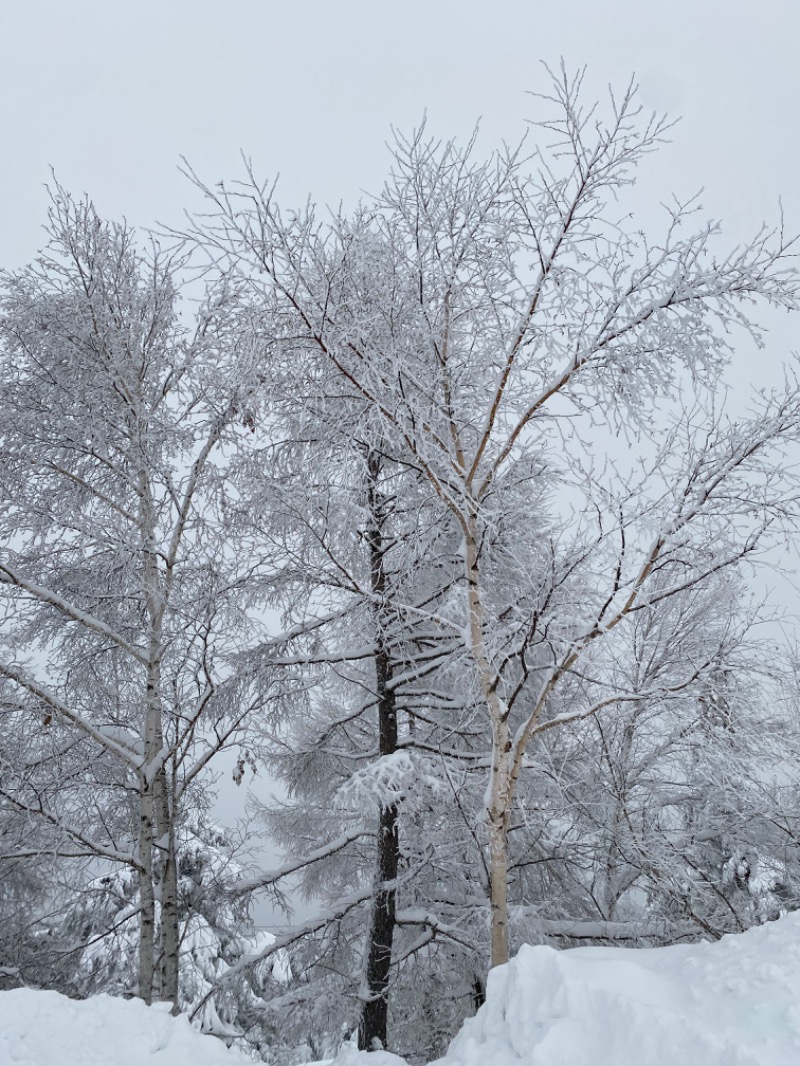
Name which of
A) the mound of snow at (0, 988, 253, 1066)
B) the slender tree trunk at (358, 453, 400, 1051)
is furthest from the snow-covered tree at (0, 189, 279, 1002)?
the mound of snow at (0, 988, 253, 1066)

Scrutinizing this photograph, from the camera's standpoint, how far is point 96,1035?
394 cm

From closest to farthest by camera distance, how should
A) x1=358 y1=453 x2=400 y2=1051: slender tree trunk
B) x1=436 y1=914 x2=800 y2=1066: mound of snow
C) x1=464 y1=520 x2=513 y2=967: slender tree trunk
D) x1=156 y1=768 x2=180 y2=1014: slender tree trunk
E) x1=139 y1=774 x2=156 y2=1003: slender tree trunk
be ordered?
x1=436 y1=914 x2=800 y2=1066: mound of snow, x1=464 y1=520 x2=513 y2=967: slender tree trunk, x1=139 y1=774 x2=156 y2=1003: slender tree trunk, x1=156 y1=768 x2=180 y2=1014: slender tree trunk, x1=358 y1=453 x2=400 y2=1051: slender tree trunk

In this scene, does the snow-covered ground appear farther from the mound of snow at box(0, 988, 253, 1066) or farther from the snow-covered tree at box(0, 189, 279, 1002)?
the snow-covered tree at box(0, 189, 279, 1002)

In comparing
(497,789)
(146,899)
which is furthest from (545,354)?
(146,899)

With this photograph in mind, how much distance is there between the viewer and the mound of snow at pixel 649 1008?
2846 millimetres

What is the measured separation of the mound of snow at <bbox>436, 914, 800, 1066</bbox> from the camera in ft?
9.34

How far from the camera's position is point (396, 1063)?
443cm

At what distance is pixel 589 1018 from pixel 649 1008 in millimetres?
263

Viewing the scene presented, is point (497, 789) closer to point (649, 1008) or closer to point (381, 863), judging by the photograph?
point (649, 1008)

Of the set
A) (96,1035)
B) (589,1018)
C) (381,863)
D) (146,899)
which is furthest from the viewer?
(381,863)

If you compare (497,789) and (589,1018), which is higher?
(497,789)

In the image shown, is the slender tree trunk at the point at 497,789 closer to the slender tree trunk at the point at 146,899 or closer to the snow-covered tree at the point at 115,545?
the snow-covered tree at the point at 115,545

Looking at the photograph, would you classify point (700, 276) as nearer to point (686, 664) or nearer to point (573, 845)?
point (686, 664)

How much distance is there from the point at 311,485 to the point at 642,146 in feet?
11.0
